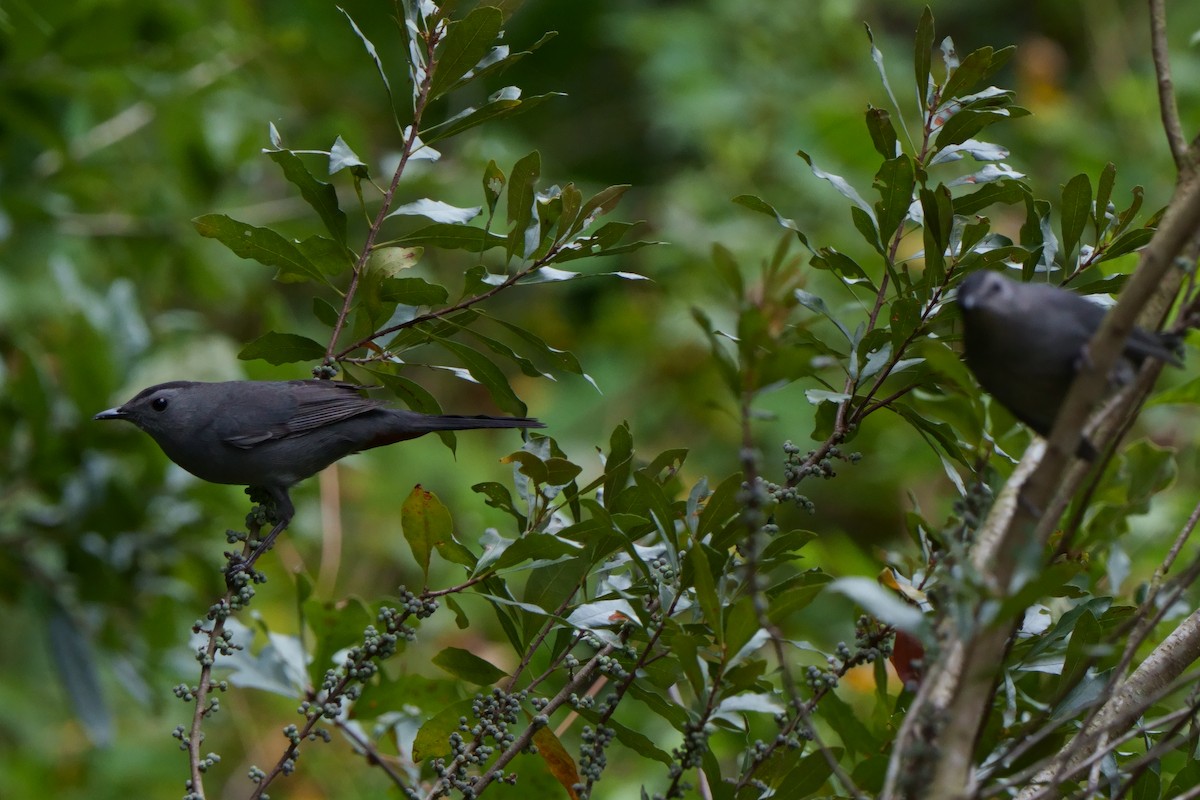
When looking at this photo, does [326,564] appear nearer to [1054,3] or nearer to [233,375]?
[233,375]

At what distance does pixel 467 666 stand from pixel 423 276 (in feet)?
8.66

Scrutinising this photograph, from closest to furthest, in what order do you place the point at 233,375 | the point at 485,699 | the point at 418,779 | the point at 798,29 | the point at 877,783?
the point at 877,783 → the point at 485,699 → the point at 418,779 → the point at 233,375 → the point at 798,29

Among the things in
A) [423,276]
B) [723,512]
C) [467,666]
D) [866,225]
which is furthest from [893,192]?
[423,276]

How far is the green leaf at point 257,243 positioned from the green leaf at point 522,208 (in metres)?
0.46

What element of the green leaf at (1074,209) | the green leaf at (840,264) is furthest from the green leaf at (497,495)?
the green leaf at (1074,209)

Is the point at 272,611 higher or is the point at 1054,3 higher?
the point at 1054,3

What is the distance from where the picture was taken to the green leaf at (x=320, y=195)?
254 cm

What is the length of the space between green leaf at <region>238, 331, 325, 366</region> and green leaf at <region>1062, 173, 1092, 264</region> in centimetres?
165

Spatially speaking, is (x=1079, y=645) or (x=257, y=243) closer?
(x=1079, y=645)

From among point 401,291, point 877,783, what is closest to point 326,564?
point 401,291

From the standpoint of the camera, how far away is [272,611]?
6508 millimetres

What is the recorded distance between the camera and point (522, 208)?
8.48 ft

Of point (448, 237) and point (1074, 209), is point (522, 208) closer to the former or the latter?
point (448, 237)

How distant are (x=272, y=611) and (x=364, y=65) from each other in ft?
15.5
